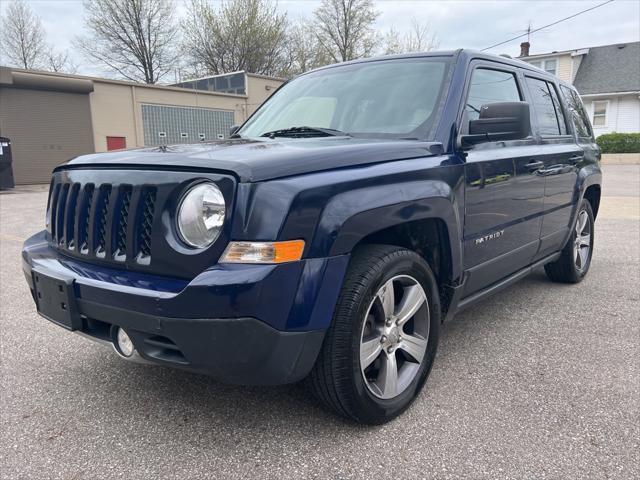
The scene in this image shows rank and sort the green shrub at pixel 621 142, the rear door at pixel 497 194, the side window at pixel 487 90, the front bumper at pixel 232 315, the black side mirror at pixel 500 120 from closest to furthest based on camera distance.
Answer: the front bumper at pixel 232 315, the black side mirror at pixel 500 120, the rear door at pixel 497 194, the side window at pixel 487 90, the green shrub at pixel 621 142

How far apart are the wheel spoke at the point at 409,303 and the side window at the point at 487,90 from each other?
1005 millimetres

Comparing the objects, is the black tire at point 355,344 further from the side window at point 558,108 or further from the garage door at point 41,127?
the garage door at point 41,127

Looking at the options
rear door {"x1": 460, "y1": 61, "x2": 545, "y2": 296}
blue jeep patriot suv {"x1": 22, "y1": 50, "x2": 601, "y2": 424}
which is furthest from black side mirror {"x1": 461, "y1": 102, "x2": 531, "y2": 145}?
rear door {"x1": 460, "y1": 61, "x2": 545, "y2": 296}

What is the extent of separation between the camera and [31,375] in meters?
2.97

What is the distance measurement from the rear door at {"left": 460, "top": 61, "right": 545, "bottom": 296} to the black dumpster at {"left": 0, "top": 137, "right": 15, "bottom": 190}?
1756cm

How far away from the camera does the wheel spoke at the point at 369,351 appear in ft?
7.36

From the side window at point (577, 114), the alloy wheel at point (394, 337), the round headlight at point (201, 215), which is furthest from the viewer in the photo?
the side window at point (577, 114)

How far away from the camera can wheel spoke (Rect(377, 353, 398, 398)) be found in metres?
2.37

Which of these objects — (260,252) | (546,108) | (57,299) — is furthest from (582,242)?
(57,299)

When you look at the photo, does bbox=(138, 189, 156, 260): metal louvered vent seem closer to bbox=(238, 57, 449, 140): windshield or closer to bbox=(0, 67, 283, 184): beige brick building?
bbox=(238, 57, 449, 140): windshield

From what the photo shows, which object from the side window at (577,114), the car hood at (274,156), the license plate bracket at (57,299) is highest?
the side window at (577,114)

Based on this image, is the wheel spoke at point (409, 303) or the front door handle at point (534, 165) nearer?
the wheel spoke at point (409, 303)

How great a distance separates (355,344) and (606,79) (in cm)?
3333

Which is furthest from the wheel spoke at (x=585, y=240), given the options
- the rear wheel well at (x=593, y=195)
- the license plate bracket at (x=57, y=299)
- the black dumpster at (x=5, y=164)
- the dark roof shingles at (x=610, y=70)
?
the dark roof shingles at (x=610, y=70)
